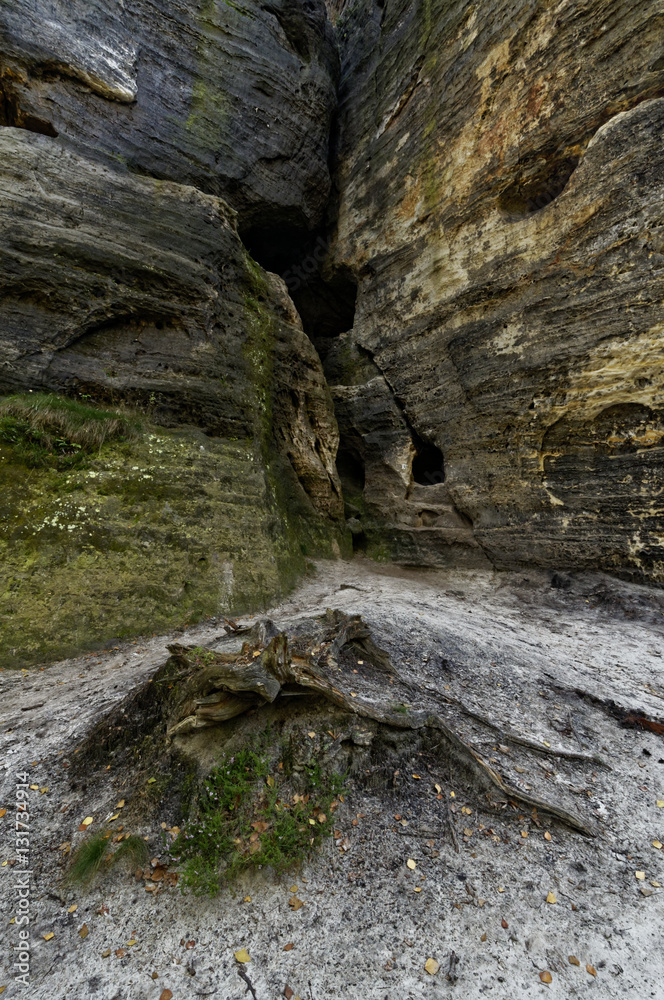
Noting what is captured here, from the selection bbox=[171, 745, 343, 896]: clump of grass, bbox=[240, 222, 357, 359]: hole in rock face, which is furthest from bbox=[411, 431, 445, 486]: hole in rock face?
bbox=[171, 745, 343, 896]: clump of grass

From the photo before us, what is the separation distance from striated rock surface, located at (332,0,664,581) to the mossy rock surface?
19.4 feet

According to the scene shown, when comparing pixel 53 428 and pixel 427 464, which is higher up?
pixel 53 428

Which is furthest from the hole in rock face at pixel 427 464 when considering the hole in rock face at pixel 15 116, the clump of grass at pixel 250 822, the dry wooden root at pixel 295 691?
the hole in rock face at pixel 15 116

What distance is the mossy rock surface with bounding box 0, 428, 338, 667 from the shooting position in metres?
6.27

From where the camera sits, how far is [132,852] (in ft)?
10.4

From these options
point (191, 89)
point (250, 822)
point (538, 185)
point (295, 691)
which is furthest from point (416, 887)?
point (191, 89)

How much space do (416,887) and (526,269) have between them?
11.6 m

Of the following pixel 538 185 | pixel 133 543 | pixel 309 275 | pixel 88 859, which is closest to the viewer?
pixel 88 859

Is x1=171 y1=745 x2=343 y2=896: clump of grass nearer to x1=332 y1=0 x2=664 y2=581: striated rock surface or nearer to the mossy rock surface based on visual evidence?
the mossy rock surface

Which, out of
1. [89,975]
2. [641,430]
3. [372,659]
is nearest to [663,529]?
[641,430]

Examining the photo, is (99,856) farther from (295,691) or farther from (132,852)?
(295,691)

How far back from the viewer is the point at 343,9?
19156mm

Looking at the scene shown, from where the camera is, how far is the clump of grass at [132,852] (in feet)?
10.3

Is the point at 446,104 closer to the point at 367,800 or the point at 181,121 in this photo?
the point at 181,121
